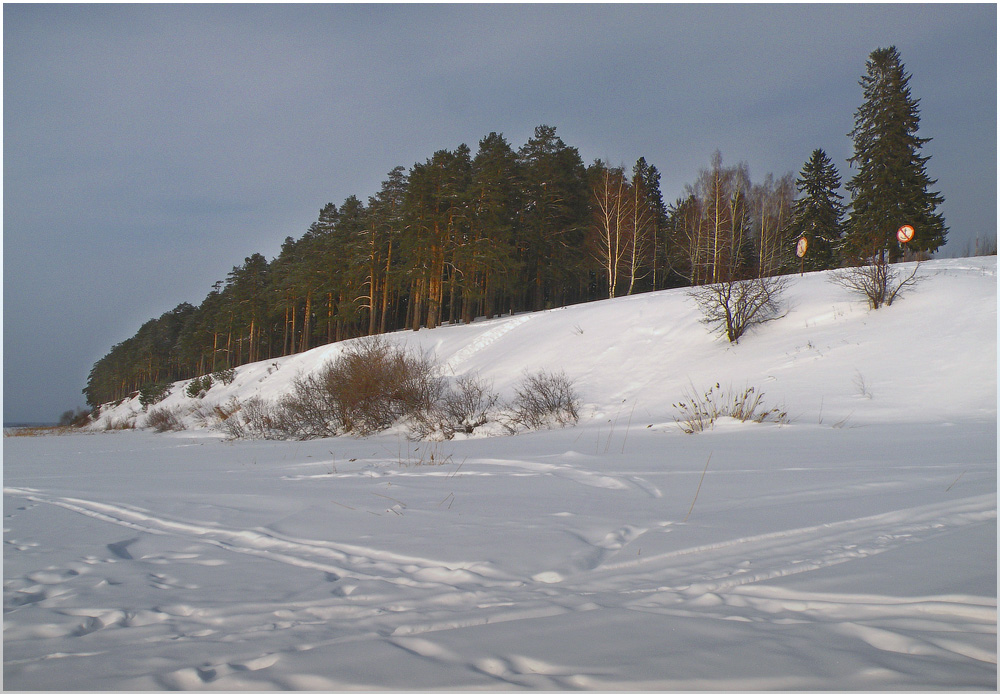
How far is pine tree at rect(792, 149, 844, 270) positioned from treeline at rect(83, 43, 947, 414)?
94 millimetres

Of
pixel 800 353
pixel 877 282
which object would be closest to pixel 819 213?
pixel 877 282

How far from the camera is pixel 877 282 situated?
14.6 meters

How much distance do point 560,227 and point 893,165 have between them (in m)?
18.3

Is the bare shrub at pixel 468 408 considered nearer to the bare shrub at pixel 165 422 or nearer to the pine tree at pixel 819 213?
the bare shrub at pixel 165 422

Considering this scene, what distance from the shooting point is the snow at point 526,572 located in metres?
1.38

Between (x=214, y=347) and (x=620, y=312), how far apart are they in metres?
46.8

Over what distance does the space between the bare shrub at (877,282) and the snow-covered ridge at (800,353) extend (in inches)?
11.4

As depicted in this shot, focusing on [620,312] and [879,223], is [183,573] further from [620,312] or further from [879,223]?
[879,223]

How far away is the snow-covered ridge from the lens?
34.2 ft

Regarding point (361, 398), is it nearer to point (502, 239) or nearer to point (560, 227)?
point (502, 239)

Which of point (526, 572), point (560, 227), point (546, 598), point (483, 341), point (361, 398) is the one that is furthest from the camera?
point (560, 227)

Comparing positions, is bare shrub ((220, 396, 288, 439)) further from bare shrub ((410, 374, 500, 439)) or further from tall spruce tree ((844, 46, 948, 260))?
tall spruce tree ((844, 46, 948, 260))

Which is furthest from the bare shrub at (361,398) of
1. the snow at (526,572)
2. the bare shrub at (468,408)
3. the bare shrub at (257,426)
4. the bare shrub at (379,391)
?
the snow at (526,572)

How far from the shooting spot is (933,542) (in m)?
2.24
